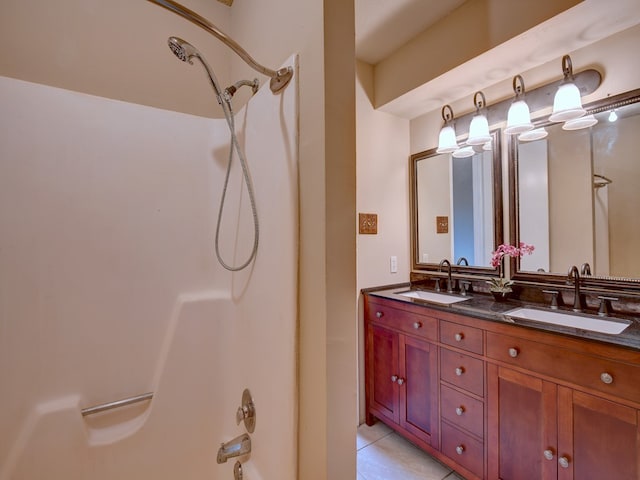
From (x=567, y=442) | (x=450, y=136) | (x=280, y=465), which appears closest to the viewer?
(x=280, y=465)

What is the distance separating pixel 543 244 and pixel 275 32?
5.91ft

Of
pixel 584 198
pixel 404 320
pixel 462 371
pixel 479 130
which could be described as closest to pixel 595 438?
pixel 462 371

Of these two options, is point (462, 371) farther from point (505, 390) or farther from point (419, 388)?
point (419, 388)

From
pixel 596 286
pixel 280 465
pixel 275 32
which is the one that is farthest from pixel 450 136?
pixel 280 465

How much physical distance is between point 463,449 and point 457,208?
149 centimetres

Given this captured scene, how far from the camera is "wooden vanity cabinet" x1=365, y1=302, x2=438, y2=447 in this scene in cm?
164

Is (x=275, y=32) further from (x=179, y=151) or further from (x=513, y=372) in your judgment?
(x=513, y=372)

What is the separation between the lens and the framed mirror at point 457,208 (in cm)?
188

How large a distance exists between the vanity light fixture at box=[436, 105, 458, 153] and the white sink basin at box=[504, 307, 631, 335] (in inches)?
45.5

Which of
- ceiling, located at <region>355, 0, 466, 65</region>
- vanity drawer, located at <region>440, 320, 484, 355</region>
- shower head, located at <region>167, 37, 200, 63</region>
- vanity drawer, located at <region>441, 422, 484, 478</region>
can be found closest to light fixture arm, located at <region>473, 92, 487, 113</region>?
ceiling, located at <region>355, 0, 466, 65</region>

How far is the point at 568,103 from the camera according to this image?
147 centimetres

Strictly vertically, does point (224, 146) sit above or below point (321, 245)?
above

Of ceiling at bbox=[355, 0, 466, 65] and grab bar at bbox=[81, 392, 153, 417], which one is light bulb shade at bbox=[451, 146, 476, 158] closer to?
ceiling at bbox=[355, 0, 466, 65]

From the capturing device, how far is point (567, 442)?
43.8 inches
